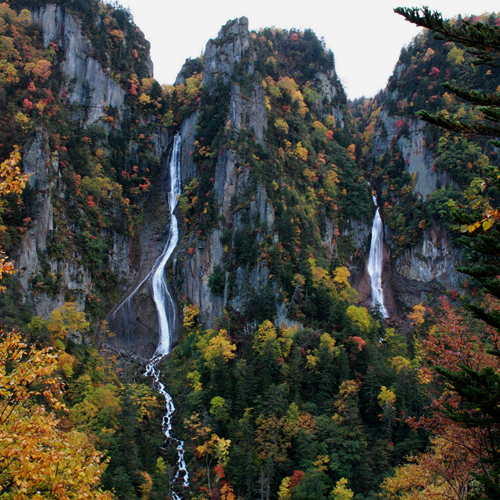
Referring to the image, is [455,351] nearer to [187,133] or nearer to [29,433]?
[29,433]

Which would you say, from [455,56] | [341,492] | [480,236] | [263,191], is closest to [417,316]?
[263,191]

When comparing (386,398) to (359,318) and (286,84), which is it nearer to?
(359,318)

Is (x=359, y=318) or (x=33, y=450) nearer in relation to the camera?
(x=33, y=450)

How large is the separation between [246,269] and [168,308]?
40.8 feet

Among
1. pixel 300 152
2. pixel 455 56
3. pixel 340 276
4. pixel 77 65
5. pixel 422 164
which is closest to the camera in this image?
pixel 340 276

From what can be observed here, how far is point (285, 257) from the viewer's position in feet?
162

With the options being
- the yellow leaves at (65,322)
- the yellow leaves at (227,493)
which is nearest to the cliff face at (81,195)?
the yellow leaves at (65,322)

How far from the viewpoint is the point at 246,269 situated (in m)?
50.3

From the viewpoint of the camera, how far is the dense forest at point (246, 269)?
11.1 m

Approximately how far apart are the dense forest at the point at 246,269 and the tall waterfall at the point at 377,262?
1.32 metres

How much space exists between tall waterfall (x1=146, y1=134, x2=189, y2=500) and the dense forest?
2.49 feet

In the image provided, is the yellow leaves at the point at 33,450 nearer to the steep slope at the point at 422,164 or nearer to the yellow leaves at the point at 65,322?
the yellow leaves at the point at 65,322

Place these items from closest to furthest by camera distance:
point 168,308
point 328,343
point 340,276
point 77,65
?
point 328,343 → point 340,276 → point 168,308 → point 77,65

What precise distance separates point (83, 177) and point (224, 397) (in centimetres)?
3751
